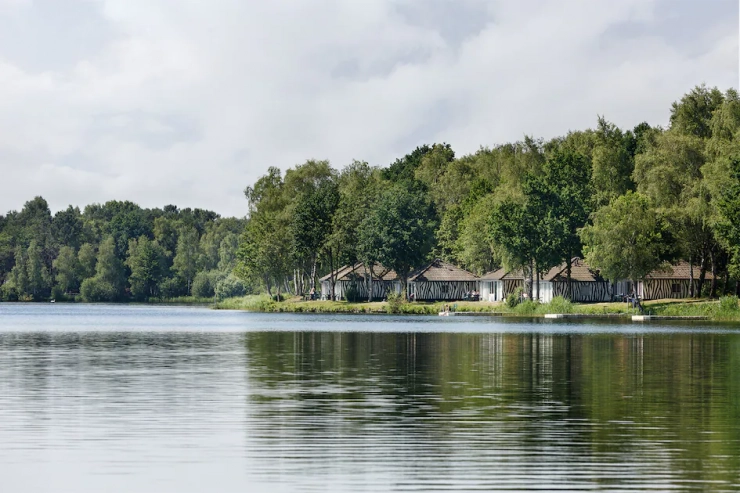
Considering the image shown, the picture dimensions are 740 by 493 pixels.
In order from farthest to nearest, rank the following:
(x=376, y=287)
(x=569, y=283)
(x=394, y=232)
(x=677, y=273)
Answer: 1. (x=376, y=287)
2. (x=394, y=232)
3. (x=569, y=283)
4. (x=677, y=273)

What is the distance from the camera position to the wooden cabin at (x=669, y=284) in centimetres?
12599

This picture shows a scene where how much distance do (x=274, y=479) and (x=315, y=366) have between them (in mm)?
24145

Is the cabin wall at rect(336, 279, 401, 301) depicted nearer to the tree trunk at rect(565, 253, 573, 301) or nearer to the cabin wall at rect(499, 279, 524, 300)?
the cabin wall at rect(499, 279, 524, 300)

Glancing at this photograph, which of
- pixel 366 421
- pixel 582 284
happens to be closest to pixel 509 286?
pixel 582 284

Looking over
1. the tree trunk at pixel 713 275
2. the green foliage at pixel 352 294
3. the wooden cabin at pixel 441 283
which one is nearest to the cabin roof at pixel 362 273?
the green foliage at pixel 352 294

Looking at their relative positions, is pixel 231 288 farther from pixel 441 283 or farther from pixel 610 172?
pixel 610 172

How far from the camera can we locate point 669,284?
416 feet

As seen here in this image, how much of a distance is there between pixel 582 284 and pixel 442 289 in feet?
76.0

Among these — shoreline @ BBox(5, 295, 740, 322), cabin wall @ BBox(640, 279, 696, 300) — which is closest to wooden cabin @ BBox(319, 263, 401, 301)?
shoreline @ BBox(5, 295, 740, 322)

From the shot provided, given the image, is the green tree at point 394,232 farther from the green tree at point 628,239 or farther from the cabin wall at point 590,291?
the green tree at point 628,239

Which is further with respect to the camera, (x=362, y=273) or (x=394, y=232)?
(x=362, y=273)

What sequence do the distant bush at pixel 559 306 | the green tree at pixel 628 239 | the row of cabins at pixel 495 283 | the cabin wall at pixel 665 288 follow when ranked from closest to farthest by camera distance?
the green tree at pixel 628 239
the distant bush at pixel 559 306
the cabin wall at pixel 665 288
the row of cabins at pixel 495 283

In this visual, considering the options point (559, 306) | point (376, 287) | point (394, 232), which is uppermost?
point (394, 232)

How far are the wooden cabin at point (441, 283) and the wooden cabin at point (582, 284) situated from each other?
1707 centimetres
